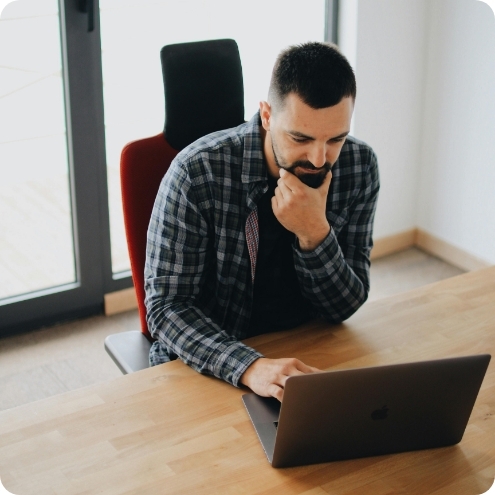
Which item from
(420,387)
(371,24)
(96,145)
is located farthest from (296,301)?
(371,24)

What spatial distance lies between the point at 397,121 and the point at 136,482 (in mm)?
2643

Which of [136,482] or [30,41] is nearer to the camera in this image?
[136,482]

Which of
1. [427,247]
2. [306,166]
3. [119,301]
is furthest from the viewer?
[427,247]

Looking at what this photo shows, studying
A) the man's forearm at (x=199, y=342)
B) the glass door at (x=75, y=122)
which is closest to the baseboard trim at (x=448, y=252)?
the glass door at (x=75, y=122)

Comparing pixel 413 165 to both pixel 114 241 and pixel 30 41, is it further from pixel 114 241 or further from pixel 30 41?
pixel 30 41

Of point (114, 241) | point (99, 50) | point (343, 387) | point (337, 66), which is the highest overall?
point (337, 66)

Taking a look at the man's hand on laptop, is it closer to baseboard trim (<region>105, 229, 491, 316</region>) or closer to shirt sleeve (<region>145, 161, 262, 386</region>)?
shirt sleeve (<region>145, 161, 262, 386</region>)

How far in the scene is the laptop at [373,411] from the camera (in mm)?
1196

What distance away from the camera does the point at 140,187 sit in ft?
5.87

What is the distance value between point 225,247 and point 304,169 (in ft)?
0.78

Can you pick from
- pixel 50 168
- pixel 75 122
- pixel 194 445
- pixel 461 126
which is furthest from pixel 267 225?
pixel 461 126

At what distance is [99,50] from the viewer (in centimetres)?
282

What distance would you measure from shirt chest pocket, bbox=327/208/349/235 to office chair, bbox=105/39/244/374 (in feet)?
1.08

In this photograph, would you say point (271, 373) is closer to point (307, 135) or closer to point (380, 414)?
point (380, 414)
